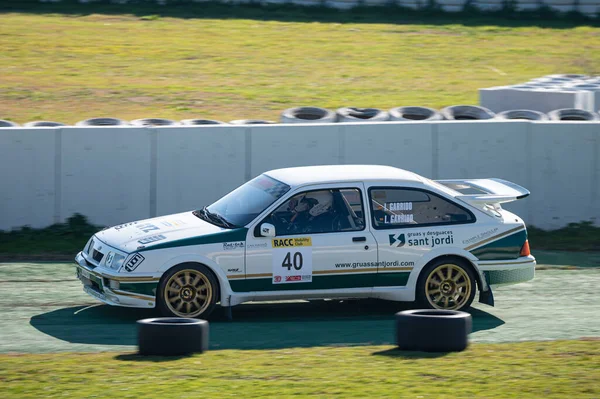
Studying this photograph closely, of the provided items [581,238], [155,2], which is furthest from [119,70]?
[581,238]

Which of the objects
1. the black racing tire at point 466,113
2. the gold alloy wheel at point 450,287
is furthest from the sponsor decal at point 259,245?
the black racing tire at point 466,113

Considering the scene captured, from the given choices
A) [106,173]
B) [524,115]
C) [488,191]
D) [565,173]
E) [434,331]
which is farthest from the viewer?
[524,115]

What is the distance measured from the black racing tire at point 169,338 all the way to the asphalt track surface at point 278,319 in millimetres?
562

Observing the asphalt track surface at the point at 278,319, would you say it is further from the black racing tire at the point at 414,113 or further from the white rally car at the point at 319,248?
the black racing tire at the point at 414,113

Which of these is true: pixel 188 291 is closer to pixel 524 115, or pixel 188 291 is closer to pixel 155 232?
pixel 155 232

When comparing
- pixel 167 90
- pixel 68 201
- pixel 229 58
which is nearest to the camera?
pixel 68 201

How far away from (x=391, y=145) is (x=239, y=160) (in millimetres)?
2285

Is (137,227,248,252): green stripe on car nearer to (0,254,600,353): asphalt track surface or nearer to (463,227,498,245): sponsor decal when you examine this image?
(0,254,600,353): asphalt track surface

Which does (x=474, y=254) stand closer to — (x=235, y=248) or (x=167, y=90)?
(x=235, y=248)

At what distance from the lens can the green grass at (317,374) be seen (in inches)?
255

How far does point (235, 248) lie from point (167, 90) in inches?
578

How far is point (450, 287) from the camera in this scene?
9531 millimetres

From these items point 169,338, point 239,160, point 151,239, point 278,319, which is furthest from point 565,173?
point 169,338

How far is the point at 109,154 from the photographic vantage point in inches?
521
